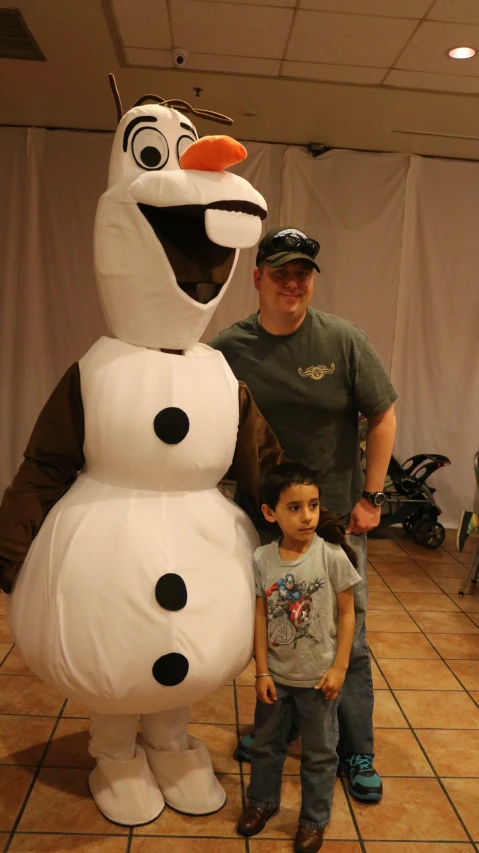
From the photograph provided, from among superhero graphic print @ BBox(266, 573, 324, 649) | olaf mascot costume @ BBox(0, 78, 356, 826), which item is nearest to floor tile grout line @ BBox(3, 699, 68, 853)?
olaf mascot costume @ BBox(0, 78, 356, 826)

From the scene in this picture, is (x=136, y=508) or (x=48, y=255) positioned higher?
(x=48, y=255)

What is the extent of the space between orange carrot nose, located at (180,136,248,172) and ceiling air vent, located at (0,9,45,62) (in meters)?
1.98

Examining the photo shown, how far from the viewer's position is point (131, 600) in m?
1.53

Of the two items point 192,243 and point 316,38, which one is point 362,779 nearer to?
point 192,243

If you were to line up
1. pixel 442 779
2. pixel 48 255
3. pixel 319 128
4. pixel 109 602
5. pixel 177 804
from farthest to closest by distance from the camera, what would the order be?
pixel 48 255
pixel 319 128
pixel 442 779
pixel 177 804
pixel 109 602

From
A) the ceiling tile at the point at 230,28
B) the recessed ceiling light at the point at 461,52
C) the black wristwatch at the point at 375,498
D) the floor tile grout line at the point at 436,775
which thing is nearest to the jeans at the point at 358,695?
the black wristwatch at the point at 375,498

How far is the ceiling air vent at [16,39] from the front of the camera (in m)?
3.00

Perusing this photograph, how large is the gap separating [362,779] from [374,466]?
85cm

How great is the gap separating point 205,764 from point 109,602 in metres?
0.65

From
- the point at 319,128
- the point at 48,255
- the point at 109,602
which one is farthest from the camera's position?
the point at 48,255

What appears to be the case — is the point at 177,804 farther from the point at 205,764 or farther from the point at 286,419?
the point at 286,419

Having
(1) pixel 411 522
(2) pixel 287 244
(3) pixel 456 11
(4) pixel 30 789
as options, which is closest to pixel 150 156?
(2) pixel 287 244

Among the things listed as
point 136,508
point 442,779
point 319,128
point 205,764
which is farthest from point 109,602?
point 319,128

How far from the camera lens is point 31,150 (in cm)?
445
